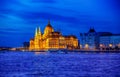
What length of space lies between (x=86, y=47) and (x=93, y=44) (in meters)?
3.48

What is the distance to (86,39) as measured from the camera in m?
164

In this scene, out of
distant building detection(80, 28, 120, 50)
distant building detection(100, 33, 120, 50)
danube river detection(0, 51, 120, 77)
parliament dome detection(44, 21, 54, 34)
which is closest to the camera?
danube river detection(0, 51, 120, 77)

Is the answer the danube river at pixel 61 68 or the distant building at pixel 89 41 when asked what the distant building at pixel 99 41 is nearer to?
the distant building at pixel 89 41

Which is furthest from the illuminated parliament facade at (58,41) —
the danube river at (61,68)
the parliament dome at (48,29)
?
the danube river at (61,68)

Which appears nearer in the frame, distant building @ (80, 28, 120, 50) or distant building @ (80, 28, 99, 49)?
distant building @ (80, 28, 120, 50)

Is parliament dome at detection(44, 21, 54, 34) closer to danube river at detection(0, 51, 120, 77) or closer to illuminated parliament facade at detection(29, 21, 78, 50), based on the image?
illuminated parliament facade at detection(29, 21, 78, 50)

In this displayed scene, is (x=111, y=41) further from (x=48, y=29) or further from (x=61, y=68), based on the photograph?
(x=61, y=68)

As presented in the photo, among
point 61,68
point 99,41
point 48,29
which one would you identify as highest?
point 48,29

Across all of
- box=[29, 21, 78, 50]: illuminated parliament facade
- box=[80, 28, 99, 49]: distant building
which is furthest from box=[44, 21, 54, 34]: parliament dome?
box=[80, 28, 99, 49]: distant building

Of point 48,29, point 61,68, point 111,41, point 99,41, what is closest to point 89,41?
point 99,41

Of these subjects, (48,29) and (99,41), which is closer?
(99,41)

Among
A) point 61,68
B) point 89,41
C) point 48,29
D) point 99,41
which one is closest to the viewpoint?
point 61,68

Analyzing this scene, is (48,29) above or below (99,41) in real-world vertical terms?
above

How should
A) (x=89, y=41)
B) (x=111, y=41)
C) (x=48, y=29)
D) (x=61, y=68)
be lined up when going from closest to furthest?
(x=61, y=68)
(x=111, y=41)
(x=89, y=41)
(x=48, y=29)
